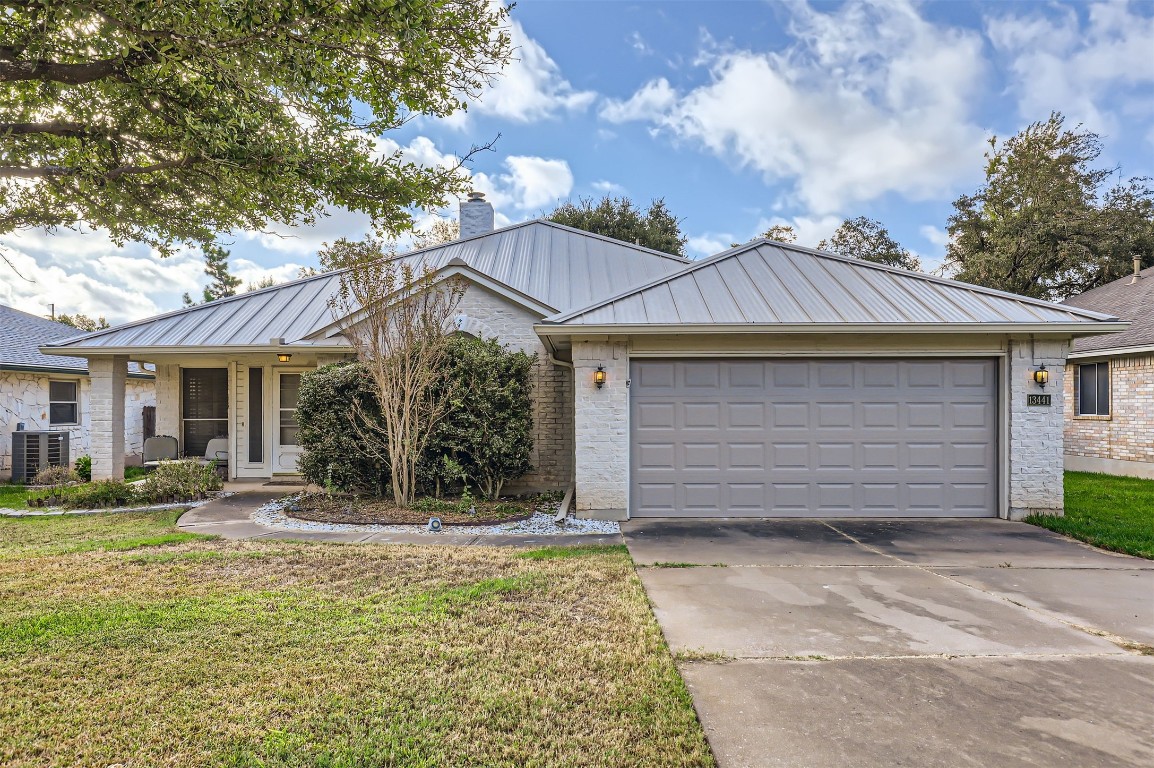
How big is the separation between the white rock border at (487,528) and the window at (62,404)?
1037 centimetres

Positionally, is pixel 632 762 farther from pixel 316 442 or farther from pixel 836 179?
pixel 836 179

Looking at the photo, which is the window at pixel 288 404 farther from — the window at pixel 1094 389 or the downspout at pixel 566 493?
the window at pixel 1094 389

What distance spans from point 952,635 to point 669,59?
1450 cm

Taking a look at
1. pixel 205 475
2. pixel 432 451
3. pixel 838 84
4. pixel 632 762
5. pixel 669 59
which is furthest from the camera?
pixel 669 59

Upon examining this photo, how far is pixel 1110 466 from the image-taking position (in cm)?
1302

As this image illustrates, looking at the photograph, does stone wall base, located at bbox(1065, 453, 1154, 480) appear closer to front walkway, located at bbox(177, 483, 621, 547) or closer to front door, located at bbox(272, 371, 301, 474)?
front walkway, located at bbox(177, 483, 621, 547)

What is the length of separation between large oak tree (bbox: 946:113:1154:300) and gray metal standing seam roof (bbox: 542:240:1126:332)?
685 inches

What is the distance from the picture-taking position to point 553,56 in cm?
1240

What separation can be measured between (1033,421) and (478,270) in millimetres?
9127

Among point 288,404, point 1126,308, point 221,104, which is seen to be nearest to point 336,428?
point 288,404

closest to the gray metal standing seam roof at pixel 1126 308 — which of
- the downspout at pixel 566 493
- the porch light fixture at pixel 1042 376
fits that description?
the porch light fixture at pixel 1042 376

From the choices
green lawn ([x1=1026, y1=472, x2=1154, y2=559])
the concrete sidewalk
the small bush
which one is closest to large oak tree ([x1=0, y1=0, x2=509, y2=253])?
the concrete sidewalk

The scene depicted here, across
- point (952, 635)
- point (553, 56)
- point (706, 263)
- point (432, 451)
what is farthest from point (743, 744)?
point (553, 56)

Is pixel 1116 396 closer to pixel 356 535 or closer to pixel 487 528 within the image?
pixel 487 528
